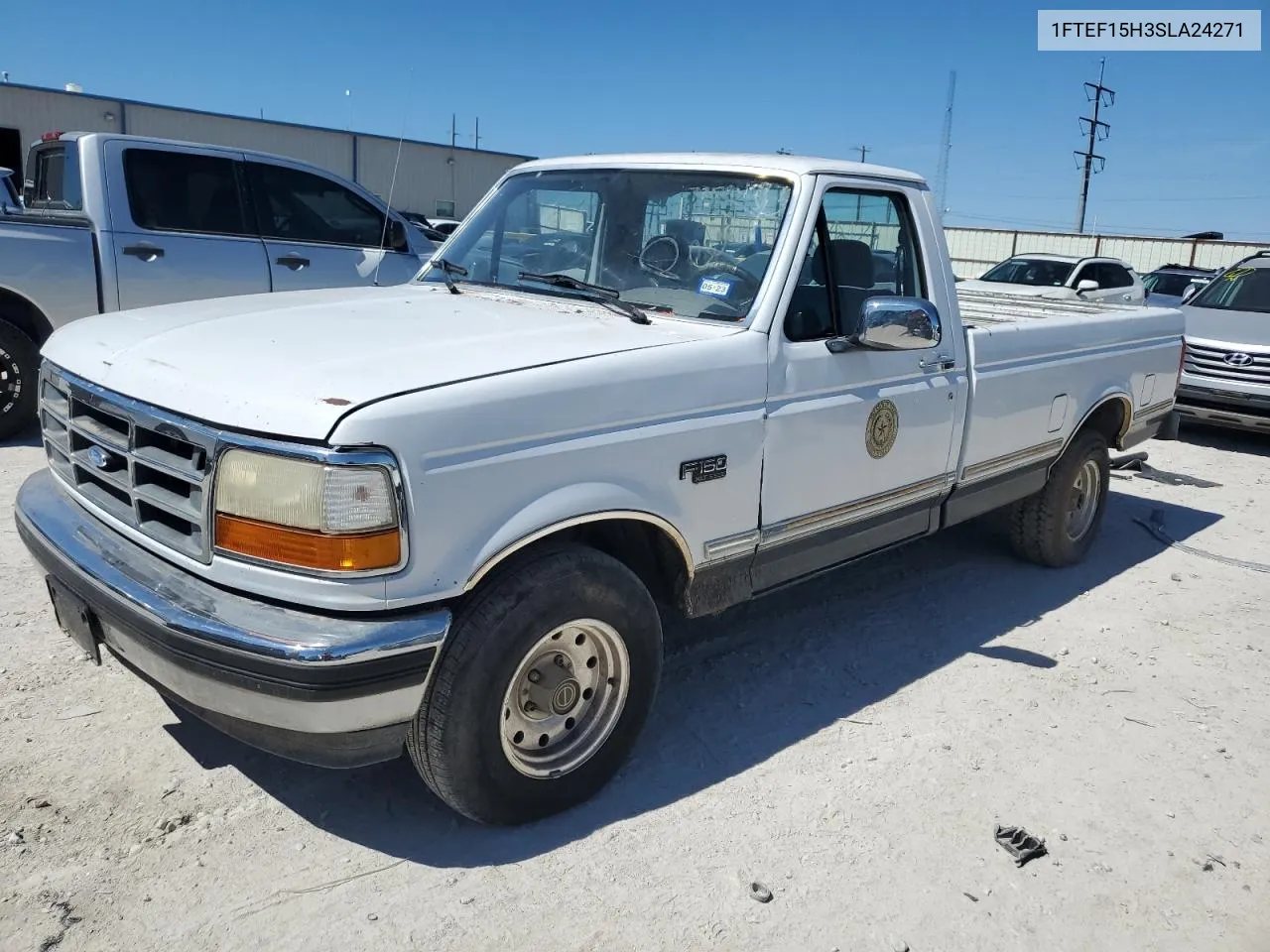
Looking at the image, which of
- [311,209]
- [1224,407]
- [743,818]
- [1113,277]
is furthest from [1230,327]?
[743,818]

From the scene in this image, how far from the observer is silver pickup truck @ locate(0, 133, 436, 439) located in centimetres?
686

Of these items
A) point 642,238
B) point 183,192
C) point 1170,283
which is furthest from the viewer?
point 1170,283

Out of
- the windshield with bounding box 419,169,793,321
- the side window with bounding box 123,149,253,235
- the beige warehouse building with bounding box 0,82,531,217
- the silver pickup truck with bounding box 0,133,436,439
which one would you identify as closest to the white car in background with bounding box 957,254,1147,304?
the silver pickup truck with bounding box 0,133,436,439

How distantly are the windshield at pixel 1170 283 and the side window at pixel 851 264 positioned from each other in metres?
17.0

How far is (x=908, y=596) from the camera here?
5188mm

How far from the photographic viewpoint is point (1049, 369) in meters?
5.01

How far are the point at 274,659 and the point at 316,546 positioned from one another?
289mm

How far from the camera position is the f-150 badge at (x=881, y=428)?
3863 mm

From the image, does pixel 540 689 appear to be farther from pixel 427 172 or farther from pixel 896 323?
pixel 427 172

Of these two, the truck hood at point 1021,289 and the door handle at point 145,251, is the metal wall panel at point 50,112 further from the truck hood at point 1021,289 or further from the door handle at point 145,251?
the truck hood at point 1021,289

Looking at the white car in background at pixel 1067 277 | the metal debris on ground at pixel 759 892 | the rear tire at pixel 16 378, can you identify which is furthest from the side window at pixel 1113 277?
the metal debris on ground at pixel 759 892

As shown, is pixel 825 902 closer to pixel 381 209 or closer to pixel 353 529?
pixel 353 529

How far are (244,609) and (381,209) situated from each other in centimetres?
633

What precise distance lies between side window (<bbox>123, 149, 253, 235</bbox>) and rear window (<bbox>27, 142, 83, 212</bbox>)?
0.42 meters
